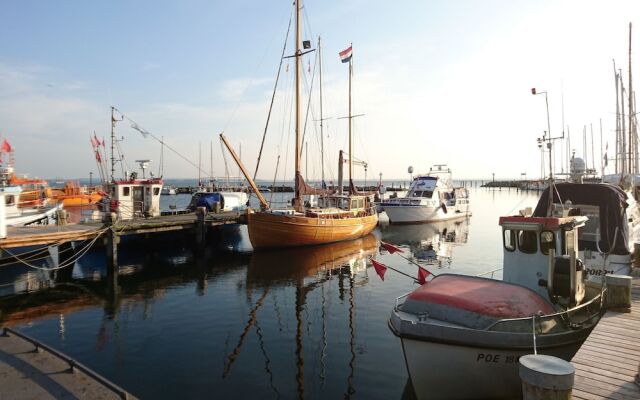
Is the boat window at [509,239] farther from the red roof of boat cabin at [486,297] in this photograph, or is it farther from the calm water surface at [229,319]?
the calm water surface at [229,319]

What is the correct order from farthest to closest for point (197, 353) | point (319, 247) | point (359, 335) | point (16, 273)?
point (319, 247), point (16, 273), point (359, 335), point (197, 353)

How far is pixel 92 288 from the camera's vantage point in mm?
19156

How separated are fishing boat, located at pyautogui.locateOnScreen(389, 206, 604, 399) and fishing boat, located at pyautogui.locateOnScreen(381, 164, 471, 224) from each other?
117 feet

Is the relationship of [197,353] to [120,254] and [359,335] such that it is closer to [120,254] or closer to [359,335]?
[359,335]

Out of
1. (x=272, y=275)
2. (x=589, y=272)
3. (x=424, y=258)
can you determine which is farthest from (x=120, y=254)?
(x=589, y=272)

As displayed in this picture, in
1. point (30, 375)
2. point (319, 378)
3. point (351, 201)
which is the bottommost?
point (319, 378)

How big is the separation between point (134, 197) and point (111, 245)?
9761 mm

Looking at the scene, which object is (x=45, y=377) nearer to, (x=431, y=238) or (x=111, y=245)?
(x=111, y=245)

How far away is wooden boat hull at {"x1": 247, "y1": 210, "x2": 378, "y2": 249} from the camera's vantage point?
88.8 feet

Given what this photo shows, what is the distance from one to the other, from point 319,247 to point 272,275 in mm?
8345

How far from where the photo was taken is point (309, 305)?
16.9 meters

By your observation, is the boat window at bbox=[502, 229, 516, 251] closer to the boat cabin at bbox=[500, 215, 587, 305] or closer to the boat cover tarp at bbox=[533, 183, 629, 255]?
the boat cabin at bbox=[500, 215, 587, 305]

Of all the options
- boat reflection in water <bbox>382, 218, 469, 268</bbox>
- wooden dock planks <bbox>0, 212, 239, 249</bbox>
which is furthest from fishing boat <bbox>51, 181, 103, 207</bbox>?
boat reflection in water <bbox>382, 218, 469, 268</bbox>

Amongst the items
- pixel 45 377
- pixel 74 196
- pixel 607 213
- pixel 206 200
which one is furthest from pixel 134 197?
pixel 607 213
